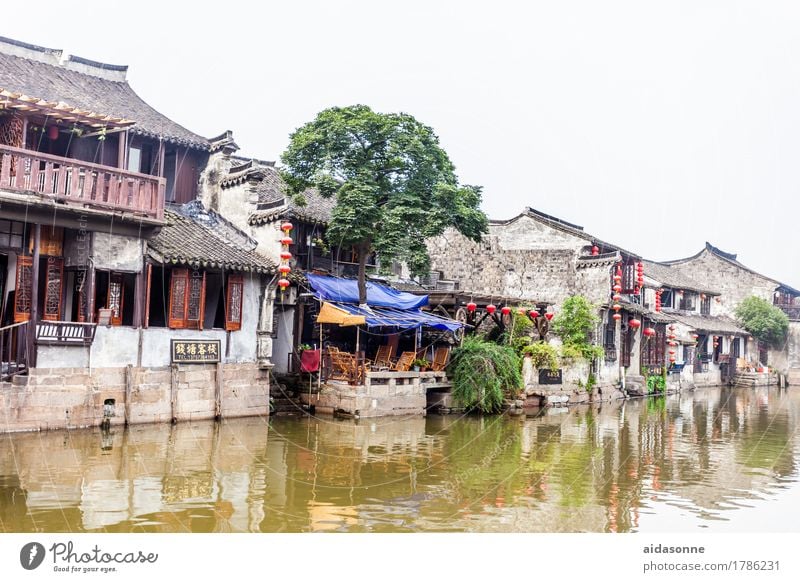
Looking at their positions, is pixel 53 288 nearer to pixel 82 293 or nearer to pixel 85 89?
pixel 82 293

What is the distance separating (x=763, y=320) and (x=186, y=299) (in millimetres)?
32305

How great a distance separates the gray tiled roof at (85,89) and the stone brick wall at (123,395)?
6374 mm

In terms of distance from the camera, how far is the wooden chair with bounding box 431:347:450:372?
73.9 ft

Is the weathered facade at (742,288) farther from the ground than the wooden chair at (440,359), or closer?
farther from the ground

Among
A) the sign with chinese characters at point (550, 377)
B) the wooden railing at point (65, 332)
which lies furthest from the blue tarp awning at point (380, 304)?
the wooden railing at point (65, 332)

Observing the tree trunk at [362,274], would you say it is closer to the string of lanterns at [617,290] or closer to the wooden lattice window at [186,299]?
the wooden lattice window at [186,299]

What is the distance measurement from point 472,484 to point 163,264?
8.71 meters

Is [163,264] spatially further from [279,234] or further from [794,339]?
[794,339]

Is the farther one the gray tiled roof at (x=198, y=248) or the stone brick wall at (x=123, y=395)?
the gray tiled roof at (x=198, y=248)

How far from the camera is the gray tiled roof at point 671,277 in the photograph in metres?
39.7

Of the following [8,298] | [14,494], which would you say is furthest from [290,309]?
[14,494]

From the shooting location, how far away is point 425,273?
2147cm

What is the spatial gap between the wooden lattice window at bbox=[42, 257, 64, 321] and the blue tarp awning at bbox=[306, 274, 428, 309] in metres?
7.19

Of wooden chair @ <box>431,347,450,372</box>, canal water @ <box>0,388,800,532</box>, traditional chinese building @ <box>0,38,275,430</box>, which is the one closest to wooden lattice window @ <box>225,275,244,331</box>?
traditional chinese building @ <box>0,38,275,430</box>
